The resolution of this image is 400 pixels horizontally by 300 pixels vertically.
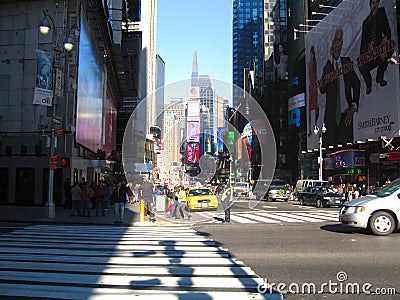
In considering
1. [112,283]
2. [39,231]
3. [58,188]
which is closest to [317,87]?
[58,188]

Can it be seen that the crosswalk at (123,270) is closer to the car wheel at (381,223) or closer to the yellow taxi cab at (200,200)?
the car wheel at (381,223)

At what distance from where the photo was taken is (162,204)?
21578 millimetres

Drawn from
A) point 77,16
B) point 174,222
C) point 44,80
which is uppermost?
point 77,16

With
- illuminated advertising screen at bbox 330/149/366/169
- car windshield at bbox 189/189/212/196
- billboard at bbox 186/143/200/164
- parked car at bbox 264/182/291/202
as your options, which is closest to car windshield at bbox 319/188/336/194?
parked car at bbox 264/182/291/202

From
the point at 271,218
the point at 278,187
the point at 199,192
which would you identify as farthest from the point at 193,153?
the point at 278,187

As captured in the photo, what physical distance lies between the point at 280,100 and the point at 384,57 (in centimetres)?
4528

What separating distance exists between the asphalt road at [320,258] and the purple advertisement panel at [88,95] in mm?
19542

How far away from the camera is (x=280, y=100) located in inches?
3314

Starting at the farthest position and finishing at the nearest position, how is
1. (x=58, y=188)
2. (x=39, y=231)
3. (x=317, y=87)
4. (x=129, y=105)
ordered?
(x=129, y=105) < (x=317, y=87) < (x=58, y=188) < (x=39, y=231)

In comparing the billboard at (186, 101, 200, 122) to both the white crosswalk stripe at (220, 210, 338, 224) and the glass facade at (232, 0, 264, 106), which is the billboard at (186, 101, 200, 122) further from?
the glass facade at (232, 0, 264, 106)

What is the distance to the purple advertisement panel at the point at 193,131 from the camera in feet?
46.7

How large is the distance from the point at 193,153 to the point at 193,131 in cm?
160

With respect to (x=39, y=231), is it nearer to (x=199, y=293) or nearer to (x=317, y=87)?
(x=199, y=293)

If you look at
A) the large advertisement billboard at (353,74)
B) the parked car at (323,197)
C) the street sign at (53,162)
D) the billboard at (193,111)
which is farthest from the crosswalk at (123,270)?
the large advertisement billboard at (353,74)
